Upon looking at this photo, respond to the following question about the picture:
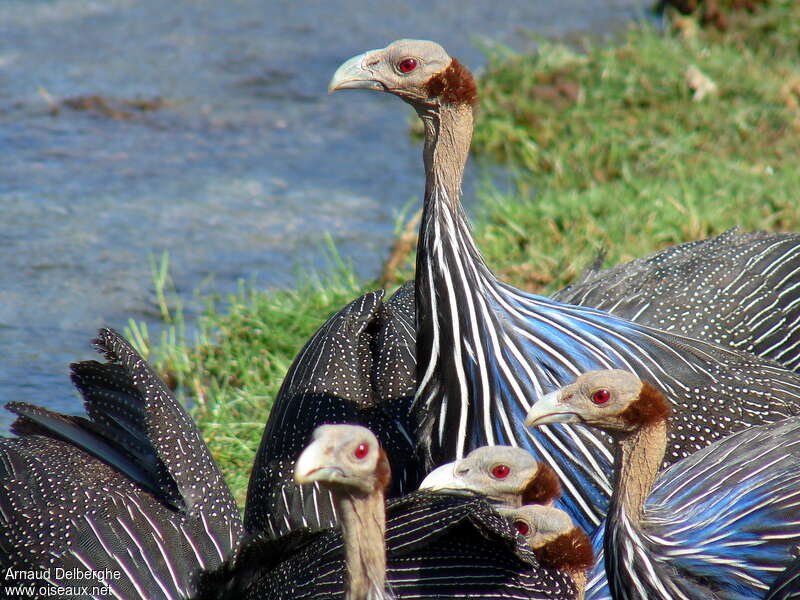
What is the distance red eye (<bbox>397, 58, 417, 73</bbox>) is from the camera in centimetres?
392

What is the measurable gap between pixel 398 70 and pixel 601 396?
114cm

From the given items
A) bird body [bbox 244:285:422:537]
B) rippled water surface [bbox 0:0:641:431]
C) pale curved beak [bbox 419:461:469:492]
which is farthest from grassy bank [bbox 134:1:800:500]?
pale curved beak [bbox 419:461:469:492]

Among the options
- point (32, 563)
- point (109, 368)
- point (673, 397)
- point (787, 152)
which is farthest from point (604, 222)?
point (32, 563)

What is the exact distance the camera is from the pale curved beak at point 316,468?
9.48 feet

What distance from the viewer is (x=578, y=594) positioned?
3.48 metres

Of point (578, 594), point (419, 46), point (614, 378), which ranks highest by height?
point (419, 46)

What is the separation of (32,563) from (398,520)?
3.54 feet

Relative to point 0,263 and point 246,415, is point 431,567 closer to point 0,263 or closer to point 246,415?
point 246,415

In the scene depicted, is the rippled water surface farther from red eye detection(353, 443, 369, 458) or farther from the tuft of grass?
red eye detection(353, 443, 369, 458)

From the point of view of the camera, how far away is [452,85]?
3924 mm

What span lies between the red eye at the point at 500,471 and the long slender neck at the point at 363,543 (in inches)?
26.5

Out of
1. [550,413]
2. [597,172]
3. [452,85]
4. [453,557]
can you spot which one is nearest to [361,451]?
[453,557]

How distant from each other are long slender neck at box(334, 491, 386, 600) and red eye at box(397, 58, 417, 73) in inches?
55.9

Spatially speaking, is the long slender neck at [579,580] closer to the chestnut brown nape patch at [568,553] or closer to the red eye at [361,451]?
the chestnut brown nape patch at [568,553]
